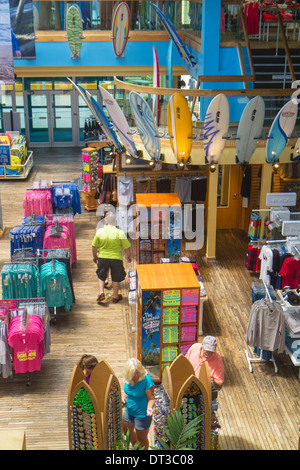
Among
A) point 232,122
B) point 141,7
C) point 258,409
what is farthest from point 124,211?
point 258,409

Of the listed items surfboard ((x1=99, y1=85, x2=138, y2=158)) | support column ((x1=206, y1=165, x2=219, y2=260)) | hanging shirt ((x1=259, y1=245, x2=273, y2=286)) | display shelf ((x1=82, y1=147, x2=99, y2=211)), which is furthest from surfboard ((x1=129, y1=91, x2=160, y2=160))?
display shelf ((x1=82, y1=147, x2=99, y2=211))

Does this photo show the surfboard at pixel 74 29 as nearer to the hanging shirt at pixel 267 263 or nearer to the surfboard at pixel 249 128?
the surfboard at pixel 249 128

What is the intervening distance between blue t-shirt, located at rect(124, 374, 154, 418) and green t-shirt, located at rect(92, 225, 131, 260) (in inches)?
156

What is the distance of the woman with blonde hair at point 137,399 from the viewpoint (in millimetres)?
6117

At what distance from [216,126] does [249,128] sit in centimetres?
60

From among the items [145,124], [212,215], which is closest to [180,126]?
[145,124]

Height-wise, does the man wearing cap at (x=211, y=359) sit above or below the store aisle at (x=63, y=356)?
above

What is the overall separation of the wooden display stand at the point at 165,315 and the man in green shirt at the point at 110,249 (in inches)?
69.0

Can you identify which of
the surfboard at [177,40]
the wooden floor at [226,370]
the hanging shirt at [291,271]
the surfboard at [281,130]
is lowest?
the wooden floor at [226,370]

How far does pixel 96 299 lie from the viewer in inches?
416

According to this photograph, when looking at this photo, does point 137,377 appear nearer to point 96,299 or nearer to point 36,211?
point 96,299

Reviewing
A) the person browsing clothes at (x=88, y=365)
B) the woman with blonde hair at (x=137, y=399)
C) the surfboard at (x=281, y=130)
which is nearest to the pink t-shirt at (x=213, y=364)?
the woman with blonde hair at (x=137, y=399)

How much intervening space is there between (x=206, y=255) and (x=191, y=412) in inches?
267

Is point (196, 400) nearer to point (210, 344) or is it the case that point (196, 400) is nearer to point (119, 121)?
point (210, 344)
